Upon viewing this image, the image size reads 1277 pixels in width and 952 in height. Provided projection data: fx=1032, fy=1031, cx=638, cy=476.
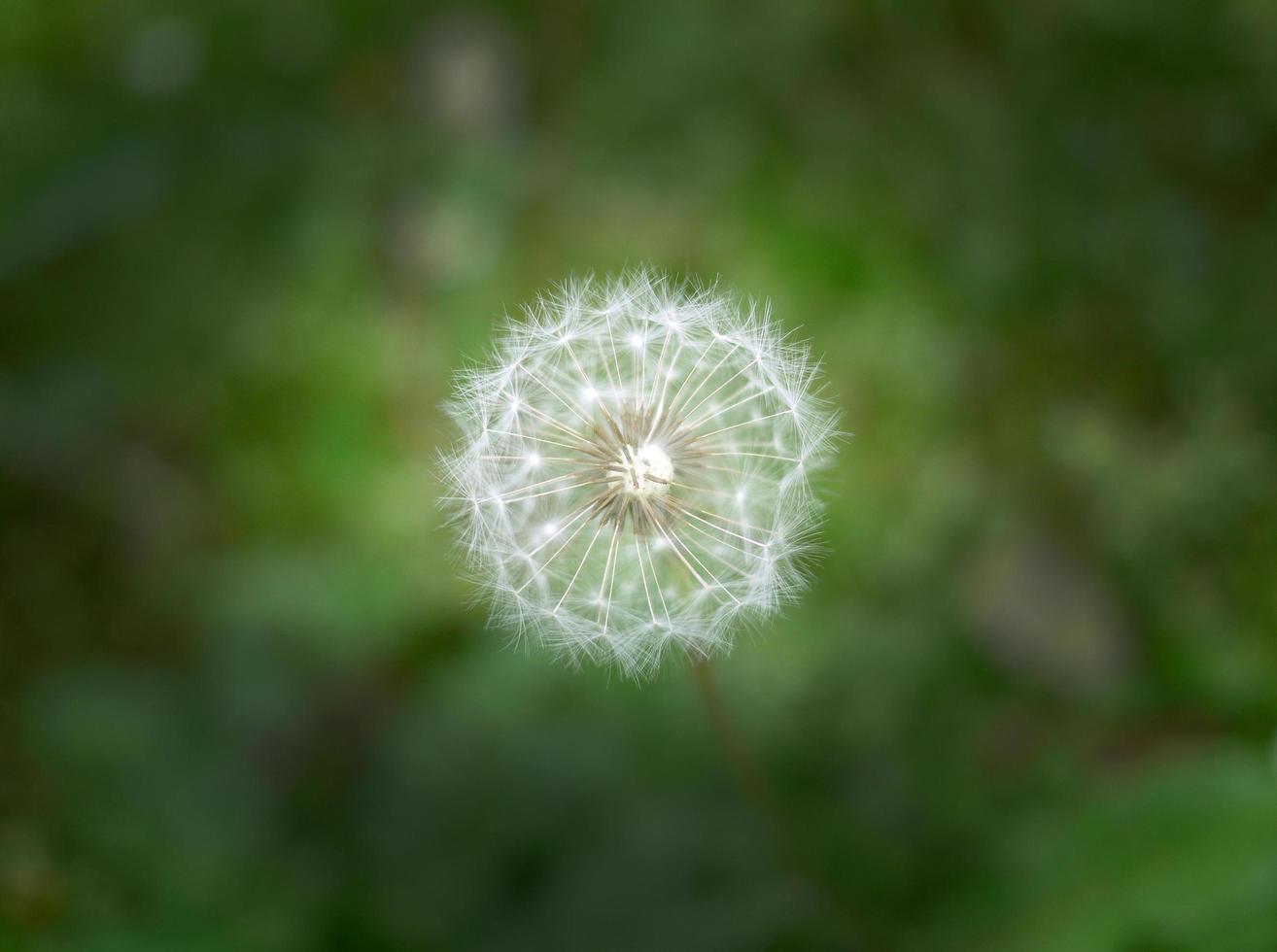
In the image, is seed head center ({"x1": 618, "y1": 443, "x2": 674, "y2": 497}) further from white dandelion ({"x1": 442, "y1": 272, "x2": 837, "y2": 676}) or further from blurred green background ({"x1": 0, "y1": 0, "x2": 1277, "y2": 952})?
blurred green background ({"x1": 0, "y1": 0, "x2": 1277, "y2": 952})

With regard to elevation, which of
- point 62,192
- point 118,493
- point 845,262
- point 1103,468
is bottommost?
point 1103,468

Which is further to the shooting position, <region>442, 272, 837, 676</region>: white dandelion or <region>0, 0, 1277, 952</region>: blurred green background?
<region>0, 0, 1277, 952</region>: blurred green background

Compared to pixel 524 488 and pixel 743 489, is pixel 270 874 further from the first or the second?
pixel 743 489

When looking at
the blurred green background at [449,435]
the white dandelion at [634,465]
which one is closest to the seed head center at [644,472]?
the white dandelion at [634,465]

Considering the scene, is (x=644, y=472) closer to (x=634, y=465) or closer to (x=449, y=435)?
(x=634, y=465)

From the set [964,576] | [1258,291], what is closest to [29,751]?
[964,576]

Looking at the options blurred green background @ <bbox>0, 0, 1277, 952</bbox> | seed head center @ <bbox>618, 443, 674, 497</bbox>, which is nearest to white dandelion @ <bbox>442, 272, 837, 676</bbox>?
seed head center @ <bbox>618, 443, 674, 497</bbox>
